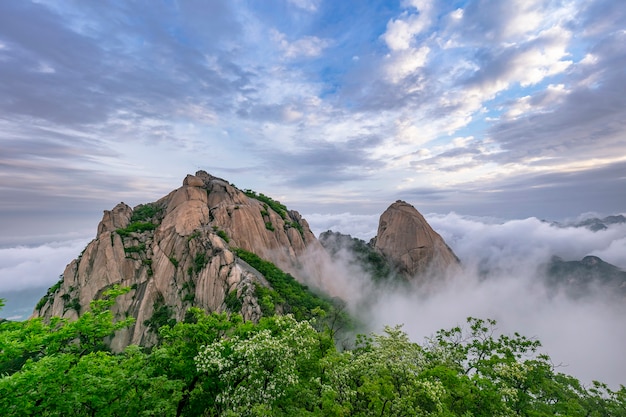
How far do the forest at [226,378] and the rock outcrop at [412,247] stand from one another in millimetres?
83146

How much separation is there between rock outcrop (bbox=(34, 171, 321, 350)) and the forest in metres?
28.2

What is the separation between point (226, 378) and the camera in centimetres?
1625

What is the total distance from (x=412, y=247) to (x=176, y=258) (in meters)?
78.2

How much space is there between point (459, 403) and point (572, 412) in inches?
373

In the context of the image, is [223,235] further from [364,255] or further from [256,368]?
[364,255]

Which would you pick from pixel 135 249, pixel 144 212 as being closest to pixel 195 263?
pixel 135 249

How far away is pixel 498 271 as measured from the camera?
522ft

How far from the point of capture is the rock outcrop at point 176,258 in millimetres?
57250

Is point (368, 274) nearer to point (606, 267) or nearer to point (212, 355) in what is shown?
point (212, 355)

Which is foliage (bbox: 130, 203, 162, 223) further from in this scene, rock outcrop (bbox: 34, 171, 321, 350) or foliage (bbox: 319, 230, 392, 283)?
foliage (bbox: 319, 230, 392, 283)

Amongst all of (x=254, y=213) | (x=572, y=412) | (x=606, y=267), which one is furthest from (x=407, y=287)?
(x=606, y=267)

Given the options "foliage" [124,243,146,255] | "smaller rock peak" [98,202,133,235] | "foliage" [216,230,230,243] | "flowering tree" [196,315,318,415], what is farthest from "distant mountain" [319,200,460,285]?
"flowering tree" [196,315,318,415]

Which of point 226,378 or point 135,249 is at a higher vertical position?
point 135,249

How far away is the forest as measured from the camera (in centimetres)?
1369
